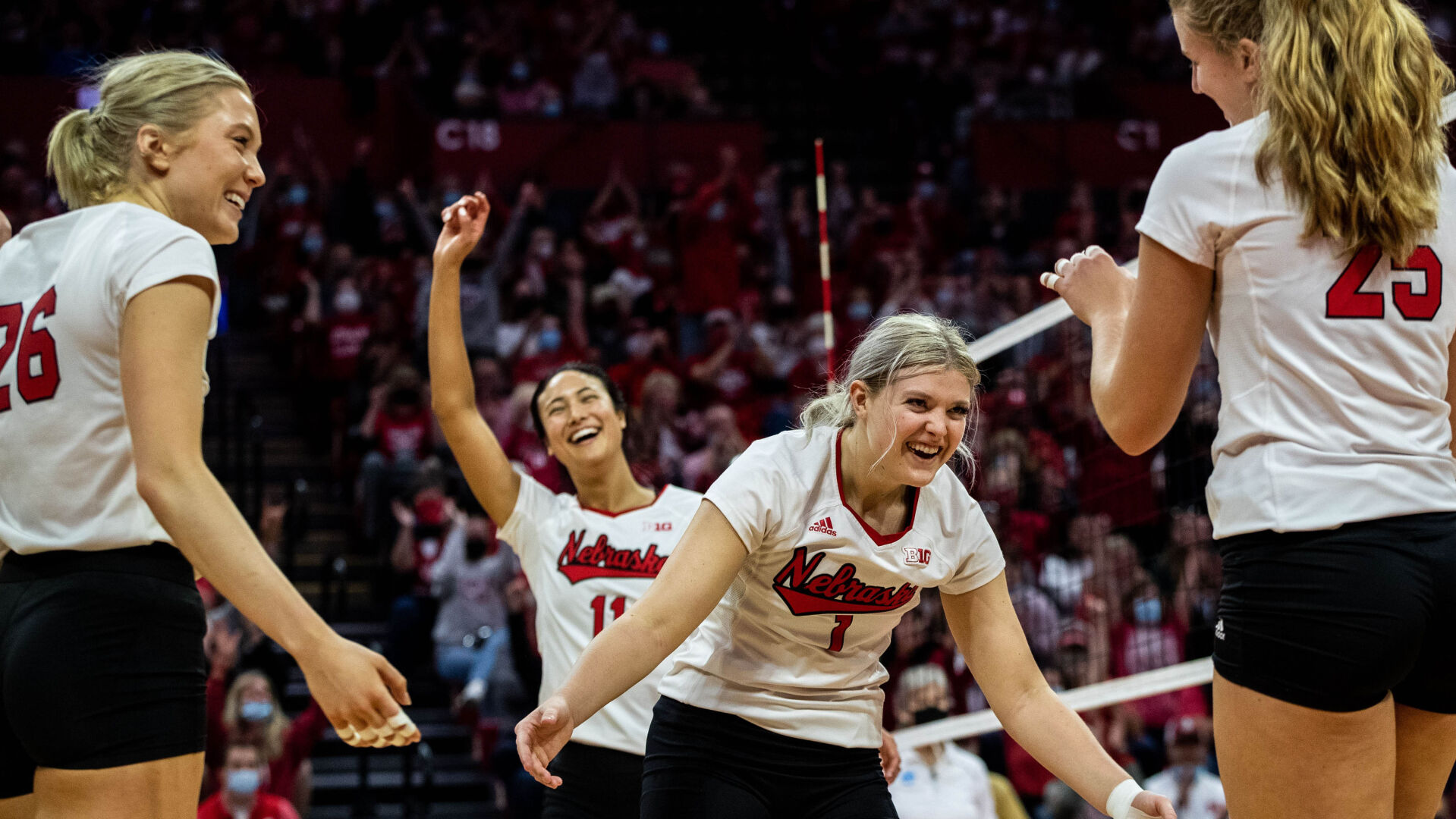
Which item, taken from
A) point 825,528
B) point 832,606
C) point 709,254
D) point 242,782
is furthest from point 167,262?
point 709,254

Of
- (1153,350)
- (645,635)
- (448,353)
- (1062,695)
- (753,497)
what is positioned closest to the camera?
(1153,350)

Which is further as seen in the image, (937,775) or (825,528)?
(937,775)

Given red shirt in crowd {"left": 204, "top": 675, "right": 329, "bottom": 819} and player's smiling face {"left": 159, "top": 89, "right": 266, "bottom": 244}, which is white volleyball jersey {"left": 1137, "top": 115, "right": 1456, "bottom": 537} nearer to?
player's smiling face {"left": 159, "top": 89, "right": 266, "bottom": 244}

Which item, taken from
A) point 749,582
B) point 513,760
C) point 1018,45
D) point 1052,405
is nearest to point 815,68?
point 1018,45

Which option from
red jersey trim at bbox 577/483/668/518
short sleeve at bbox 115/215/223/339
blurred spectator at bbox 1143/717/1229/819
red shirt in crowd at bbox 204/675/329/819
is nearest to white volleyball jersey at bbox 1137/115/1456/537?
short sleeve at bbox 115/215/223/339

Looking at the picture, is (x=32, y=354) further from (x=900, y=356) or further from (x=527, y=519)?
(x=527, y=519)

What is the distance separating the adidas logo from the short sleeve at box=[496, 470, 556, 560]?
1544mm

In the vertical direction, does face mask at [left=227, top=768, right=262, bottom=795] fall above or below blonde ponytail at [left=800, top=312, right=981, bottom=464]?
below

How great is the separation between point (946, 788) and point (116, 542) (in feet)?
18.6

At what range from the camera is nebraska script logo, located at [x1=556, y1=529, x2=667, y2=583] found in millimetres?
4203

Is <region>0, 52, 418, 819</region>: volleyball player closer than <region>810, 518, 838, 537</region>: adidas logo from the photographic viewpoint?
Yes

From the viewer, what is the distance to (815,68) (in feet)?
54.7

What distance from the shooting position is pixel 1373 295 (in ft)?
6.79

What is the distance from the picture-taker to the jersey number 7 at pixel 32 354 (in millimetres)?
2268
